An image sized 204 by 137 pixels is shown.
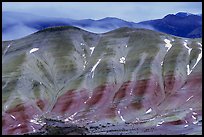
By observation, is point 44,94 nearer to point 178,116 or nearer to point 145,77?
point 145,77

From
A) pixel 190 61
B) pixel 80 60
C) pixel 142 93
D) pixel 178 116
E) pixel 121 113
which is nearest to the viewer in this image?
pixel 178 116

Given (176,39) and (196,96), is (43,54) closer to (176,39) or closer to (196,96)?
(176,39)

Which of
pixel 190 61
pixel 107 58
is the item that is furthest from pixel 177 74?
pixel 107 58

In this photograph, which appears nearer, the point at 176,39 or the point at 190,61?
the point at 190,61

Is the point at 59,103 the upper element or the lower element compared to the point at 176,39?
lower

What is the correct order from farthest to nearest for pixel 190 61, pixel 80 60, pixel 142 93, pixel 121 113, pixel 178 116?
pixel 80 60 < pixel 190 61 < pixel 142 93 < pixel 121 113 < pixel 178 116

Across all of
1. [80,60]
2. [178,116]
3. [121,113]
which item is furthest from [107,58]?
[178,116]
